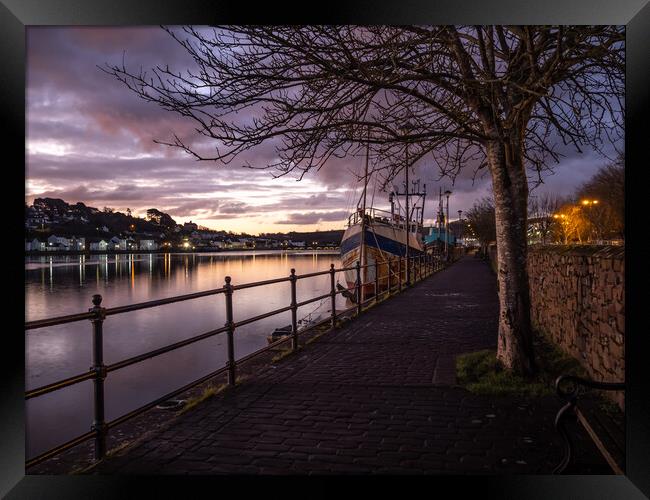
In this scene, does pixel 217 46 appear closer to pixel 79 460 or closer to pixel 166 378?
pixel 79 460

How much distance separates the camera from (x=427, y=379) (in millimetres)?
6477

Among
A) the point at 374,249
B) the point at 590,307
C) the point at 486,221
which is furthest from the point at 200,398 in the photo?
the point at 486,221

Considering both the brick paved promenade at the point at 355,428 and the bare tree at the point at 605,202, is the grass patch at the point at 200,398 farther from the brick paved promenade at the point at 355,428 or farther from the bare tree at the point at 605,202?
the bare tree at the point at 605,202

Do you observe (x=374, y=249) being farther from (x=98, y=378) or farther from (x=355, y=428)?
(x=98, y=378)

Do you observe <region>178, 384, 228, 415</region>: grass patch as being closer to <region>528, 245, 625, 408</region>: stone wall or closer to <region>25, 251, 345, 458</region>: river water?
<region>528, 245, 625, 408</region>: stone wall

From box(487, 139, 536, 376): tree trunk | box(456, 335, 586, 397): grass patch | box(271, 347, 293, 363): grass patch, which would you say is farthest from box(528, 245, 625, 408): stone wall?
box(271, 347, 293, 363): grass patch

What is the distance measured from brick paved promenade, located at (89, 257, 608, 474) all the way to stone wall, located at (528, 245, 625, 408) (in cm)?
79

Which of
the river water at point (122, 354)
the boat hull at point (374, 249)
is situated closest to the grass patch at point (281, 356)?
the river water at point (122, 354)

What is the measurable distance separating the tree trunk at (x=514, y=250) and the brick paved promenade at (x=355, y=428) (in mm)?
869

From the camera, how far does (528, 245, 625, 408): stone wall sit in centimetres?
474

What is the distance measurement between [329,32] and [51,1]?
9.23 feet

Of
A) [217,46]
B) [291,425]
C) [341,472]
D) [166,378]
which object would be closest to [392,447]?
[341,472]

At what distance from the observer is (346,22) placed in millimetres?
4012

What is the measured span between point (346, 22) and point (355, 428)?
11.4 ft
